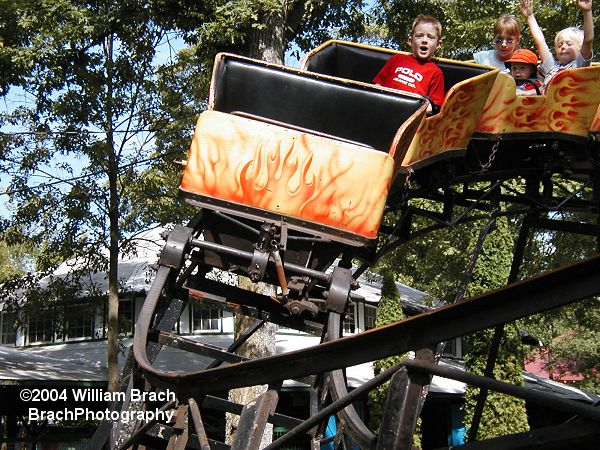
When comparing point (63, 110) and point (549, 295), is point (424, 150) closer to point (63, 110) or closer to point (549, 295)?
point (549, 295)

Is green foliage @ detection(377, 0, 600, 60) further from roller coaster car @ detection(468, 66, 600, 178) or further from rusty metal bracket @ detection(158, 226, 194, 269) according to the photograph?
rusty metal bracket @ detection(158, 226, 194, 269)

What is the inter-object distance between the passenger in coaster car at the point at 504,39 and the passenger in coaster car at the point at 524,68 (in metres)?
0.09

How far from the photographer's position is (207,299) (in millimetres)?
5711

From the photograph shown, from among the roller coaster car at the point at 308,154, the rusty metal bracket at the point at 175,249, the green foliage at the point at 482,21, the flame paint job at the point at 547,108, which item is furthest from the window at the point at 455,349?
the rusty metal bracket at the point at 175,249

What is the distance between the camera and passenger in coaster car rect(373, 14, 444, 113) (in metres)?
6.08

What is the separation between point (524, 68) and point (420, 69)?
0.98 m

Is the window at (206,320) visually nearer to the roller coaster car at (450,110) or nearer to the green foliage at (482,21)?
the green foliage at (482,21)

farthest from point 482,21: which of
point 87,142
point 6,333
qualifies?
point 6,333

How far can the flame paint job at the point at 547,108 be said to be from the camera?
5941 millimetres

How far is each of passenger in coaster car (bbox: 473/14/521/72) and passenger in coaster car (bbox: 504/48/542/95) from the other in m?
0.09

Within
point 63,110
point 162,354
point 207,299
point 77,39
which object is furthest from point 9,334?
point 207,299

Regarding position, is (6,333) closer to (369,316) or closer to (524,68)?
(369,316)

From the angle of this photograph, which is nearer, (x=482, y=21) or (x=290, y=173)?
(x=290, y=173)

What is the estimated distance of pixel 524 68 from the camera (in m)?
6.59
